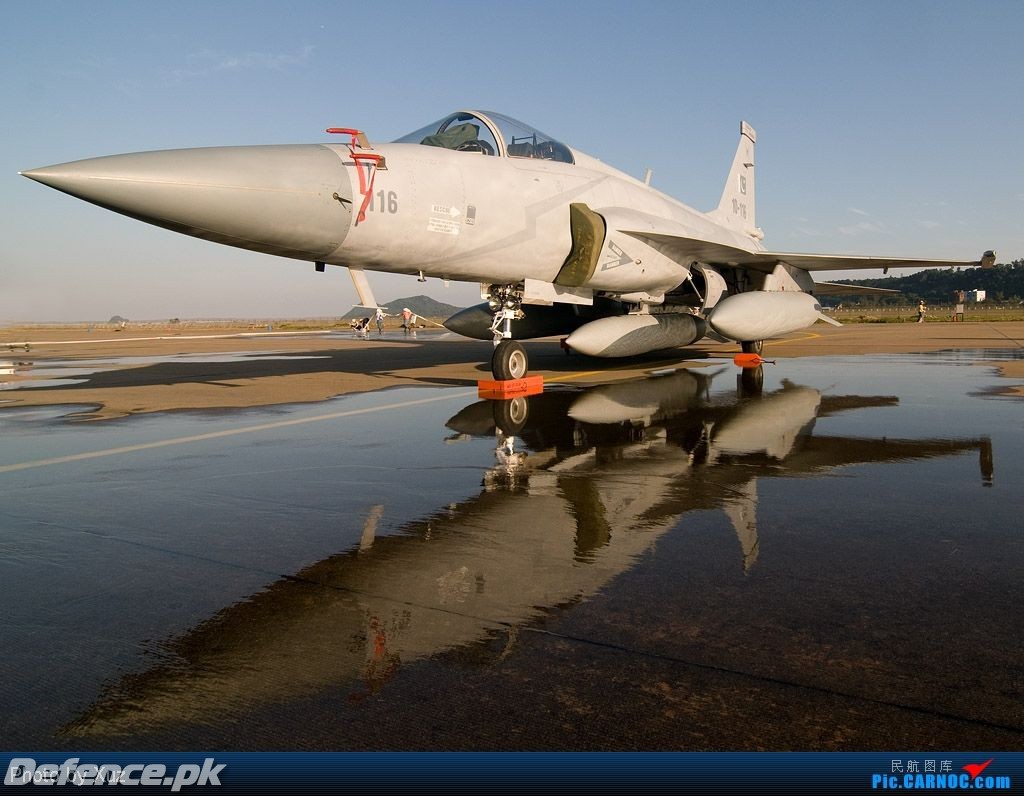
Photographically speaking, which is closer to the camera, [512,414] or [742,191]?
[512,414]

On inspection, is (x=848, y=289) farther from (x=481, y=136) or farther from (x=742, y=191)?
(x=481, y=136)

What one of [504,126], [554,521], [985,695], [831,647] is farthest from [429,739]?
[504,126]

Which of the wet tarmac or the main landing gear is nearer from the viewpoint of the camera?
the wet tarmac

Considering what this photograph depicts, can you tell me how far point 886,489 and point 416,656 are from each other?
384cm

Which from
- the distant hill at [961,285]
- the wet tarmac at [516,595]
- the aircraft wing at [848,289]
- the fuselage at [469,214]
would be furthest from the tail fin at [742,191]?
the distant hill at [961,285]

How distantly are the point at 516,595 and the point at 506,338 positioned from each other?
8095mm

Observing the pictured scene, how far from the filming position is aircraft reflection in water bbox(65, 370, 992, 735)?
2.48 meters

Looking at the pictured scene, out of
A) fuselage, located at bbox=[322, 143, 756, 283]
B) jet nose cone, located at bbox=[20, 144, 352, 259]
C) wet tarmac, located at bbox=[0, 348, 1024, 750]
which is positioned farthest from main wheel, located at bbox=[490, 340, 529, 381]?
wet tarmac, located at bbox=[0, 348, 1024, 750]

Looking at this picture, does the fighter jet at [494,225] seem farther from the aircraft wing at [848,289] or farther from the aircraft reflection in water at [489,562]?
the aircraft wing at [848,289]

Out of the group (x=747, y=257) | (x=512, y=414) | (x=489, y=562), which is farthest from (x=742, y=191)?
(x=489, y=562)

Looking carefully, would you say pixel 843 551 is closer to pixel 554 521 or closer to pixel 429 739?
pixel 554 521

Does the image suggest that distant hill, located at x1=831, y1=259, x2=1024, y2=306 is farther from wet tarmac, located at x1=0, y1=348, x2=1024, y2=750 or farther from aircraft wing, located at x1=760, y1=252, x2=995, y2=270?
wet tarmac, located at x1=0, y1=348, x2=1024, y2=750

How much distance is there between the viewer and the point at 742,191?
21.4 meters

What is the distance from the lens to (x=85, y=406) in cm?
1020
